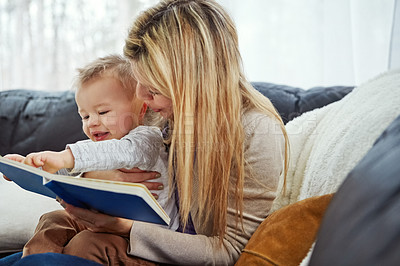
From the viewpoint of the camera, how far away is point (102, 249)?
1.02m

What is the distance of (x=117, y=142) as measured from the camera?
1.11 m

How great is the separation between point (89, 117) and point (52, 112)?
2.28 ft

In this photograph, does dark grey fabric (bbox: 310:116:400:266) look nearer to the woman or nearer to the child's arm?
the woman

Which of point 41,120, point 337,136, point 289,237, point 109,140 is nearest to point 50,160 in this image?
point 109,140

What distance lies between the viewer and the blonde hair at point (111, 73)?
129cm

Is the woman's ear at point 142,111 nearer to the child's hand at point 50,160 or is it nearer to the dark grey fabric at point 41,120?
the child's hand at point 50,160

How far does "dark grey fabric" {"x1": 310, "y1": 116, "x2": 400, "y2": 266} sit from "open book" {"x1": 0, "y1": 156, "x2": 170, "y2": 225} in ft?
1.13

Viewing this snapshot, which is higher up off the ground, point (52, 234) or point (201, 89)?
point (201, 89)

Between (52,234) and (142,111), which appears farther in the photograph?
(142,111)

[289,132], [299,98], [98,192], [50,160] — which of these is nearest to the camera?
[98,192]

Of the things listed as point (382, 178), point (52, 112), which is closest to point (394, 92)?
point (382, 178)

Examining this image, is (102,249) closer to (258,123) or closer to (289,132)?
(258,123)

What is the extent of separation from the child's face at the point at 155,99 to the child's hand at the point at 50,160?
221mm

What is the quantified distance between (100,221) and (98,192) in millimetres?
200
